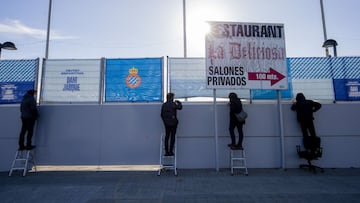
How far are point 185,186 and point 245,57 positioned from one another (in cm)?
398

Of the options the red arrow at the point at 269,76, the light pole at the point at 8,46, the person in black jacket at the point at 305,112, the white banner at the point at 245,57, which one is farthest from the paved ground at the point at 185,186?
the light pole at the point at 8,46

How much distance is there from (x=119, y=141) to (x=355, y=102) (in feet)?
24.3

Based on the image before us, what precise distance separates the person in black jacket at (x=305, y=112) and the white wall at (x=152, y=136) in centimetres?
34

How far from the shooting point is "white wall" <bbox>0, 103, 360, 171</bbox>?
662 centimetres

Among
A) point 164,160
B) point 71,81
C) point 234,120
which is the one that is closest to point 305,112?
point 234,120

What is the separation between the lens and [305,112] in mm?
6332

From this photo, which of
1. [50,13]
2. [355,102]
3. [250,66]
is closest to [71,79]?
[50,13]

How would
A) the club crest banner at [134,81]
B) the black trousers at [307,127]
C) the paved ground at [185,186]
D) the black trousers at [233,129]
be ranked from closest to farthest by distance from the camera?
the paved ground at [185,186] < the black trousers at [233,129] < the black trousers at [307,127] < the club crest banner at [134,81]

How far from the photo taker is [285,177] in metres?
5.61

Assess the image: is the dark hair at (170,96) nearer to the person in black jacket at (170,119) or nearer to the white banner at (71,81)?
the person in black jacket at (170,119)

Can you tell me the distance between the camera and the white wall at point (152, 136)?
6621 mm

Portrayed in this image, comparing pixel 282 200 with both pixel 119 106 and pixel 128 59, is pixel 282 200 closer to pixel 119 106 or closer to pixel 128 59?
pixel 119 106

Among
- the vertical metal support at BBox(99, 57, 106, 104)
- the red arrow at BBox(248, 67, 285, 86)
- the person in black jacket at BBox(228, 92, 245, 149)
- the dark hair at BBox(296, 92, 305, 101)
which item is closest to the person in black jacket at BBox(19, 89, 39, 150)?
the vertical metal support at BBox(99, 57, 106, 104)

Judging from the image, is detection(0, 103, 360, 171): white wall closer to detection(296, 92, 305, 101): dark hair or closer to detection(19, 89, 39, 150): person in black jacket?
detection(19, 89, 39, 150): person in black jacket
